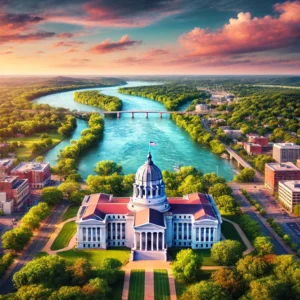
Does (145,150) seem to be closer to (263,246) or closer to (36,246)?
(36,246)

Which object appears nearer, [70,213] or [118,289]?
[118,289]

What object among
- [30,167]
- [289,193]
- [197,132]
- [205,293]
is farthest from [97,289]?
[197,132]

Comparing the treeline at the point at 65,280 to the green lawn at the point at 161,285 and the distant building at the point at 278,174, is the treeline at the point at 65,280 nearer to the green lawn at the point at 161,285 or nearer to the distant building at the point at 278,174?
the green lawn at the point at 161,285

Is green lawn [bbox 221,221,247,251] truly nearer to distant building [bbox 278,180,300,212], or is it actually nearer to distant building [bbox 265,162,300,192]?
distant building [bbox 278,180,300,212]

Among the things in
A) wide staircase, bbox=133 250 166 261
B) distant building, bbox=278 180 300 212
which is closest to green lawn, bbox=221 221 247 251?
wide staircase, bbox=133 250 166 261

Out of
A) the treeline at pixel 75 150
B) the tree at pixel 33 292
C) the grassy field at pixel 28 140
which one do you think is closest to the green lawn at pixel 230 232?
the tree at pixel 33 292
